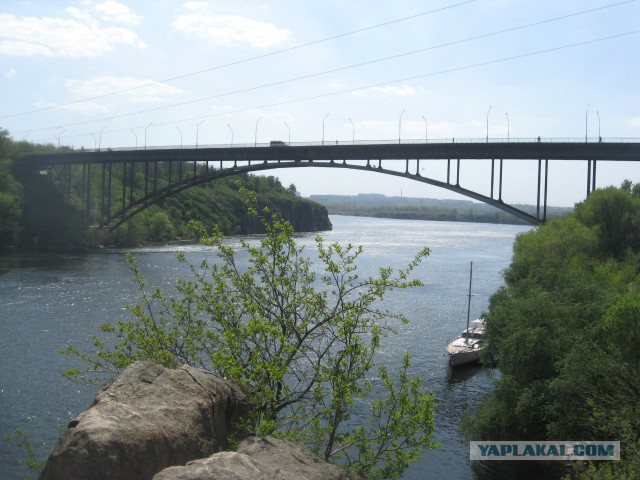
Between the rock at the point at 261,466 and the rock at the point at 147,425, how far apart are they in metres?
0.67

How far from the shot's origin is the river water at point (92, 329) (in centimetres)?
1498

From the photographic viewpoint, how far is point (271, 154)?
4588 cm

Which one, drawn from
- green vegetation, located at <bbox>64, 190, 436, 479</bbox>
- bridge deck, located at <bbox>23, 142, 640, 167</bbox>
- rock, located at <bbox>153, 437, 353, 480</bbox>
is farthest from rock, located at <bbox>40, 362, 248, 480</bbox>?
bridge deck, located at <bbox>23, 142, 640, 167</bbox>

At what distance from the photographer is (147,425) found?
5.45 metres

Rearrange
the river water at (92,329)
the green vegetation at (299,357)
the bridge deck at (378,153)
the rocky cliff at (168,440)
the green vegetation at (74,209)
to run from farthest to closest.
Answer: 1. the green vegetation at (74,209)
2. the bridge deck at (378,153)
3. the river water at (92,329)
4. the green vegetation at (299,357)
5. the rocky cliff at (168,440)

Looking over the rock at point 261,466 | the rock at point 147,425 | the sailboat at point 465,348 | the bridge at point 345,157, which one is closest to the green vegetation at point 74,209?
the bridge at point 345,157

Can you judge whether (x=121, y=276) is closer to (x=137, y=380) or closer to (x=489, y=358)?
(x=489, y=358)

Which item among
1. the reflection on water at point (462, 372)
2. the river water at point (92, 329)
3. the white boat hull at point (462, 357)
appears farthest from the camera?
the white boat hull at point (462, 357)

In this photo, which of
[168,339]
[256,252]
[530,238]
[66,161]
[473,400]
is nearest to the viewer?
[256,252]

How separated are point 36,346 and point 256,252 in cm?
1599

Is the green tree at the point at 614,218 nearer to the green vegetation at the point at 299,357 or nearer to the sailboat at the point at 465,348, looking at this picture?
the sailboat at the point at 465,348

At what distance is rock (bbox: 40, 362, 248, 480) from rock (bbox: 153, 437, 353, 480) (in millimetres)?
674

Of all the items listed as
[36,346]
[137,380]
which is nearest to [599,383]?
[137,380]

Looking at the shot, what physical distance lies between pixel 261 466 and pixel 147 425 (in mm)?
1136
